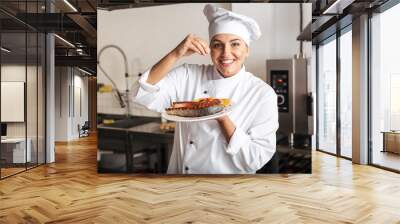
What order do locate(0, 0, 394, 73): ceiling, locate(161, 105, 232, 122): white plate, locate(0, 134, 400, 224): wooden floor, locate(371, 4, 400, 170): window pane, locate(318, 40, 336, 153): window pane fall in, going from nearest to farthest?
locate(0, 134, 400, 224): wooden floor < locate(161, 105, 232, 122): white plate < locate(0, 0, 394, 73): ceiling < locate(371, 4, 400, 170): window pane < locate(318, 40, 336, 153): window pane

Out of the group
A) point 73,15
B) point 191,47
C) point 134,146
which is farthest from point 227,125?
point 73,15

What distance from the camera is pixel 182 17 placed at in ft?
17.2

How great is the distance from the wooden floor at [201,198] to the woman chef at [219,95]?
0.31 m

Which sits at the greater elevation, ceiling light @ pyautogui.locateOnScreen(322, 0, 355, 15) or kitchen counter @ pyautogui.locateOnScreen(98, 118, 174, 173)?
ceiling light @ pyautogui.locateOnScreen(322, 0, 355, 15)

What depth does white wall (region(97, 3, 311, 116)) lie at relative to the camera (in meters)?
5.19

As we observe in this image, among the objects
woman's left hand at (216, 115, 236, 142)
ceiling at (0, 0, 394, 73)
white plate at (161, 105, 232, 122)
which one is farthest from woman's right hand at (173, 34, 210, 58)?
woman's left hand at (216, 115, 236, 142)

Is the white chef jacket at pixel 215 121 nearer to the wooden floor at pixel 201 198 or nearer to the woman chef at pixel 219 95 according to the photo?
the woman chef at pixel 219 95

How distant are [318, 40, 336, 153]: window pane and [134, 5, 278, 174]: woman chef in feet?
12.2

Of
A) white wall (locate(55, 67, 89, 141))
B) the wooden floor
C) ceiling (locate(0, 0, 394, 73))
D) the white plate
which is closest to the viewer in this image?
the wooden floor

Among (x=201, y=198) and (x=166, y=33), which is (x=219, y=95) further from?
(x=201, y=198)

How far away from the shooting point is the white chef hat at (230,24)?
5.04m

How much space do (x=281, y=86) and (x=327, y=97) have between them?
13.2 ft

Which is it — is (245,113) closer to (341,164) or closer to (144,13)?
(144,13)

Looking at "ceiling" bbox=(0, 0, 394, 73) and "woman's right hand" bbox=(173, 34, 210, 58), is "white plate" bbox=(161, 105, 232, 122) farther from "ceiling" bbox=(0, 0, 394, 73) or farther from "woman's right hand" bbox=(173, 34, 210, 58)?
"ceiling" bbox=(0, 0, 394, 73)
